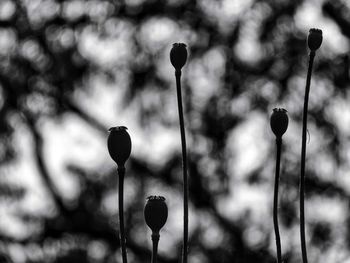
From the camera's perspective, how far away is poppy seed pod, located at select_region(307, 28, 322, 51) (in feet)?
3.26

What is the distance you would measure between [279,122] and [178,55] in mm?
148

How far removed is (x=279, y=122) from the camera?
0.97 meters

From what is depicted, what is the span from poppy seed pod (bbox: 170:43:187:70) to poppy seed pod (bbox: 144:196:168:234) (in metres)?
0.18

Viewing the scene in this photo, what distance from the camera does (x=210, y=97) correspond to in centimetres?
353

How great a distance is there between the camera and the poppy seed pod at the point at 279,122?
0.97 m

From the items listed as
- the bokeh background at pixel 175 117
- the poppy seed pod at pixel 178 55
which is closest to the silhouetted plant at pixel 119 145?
the poppy seed pod at pixel 178 55

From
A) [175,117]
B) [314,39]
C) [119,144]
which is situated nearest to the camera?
[119,144]

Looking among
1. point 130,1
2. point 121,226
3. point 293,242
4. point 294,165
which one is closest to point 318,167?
point 294,165

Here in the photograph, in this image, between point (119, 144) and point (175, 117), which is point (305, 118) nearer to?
point (119, 144)

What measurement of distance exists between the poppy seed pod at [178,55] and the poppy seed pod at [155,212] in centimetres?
18

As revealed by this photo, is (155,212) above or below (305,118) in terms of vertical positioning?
below

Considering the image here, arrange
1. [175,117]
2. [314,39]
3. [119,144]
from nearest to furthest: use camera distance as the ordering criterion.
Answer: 1. [119,144]
2. [314,39]
3. [175,117]

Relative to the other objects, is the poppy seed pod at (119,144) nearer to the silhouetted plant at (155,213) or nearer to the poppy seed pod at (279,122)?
the silhouetted plant at (155,213)

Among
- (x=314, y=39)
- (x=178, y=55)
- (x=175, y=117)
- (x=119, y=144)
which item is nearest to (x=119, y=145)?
(x=119, y=144)
